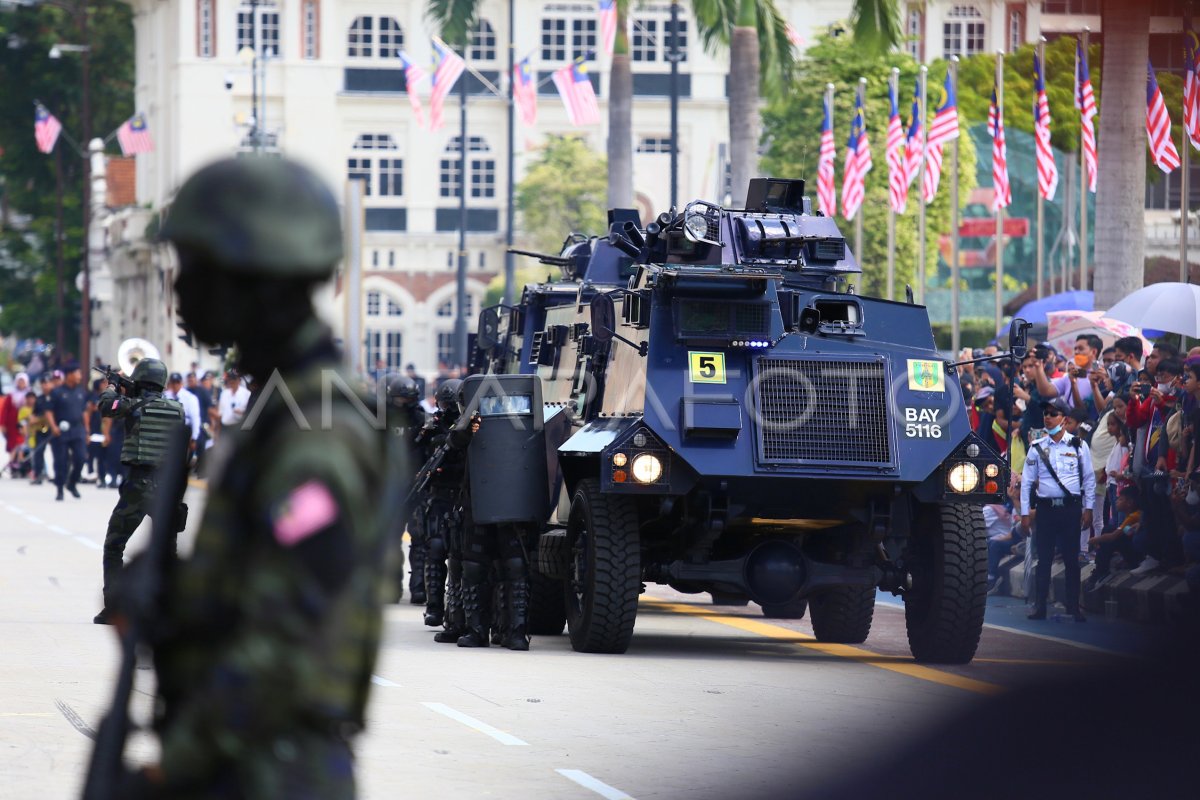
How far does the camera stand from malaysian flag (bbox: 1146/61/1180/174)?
2788 centimetres

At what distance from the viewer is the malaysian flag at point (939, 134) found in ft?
119

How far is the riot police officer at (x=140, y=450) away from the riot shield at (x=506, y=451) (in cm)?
196

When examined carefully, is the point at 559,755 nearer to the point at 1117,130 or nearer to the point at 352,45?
the point at 1117,130

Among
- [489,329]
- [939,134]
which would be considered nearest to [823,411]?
[489,329]

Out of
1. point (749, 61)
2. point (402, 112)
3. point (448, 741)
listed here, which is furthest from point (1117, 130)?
point (402, 112)

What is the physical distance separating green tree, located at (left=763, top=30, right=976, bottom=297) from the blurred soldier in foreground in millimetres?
56095

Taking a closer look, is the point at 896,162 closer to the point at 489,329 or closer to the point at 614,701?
the point at 489,329

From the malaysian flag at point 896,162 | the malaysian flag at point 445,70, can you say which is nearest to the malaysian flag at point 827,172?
the malaysian flag at point 896,162

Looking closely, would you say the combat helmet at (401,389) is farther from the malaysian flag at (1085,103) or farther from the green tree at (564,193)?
the green tree at (564,193)

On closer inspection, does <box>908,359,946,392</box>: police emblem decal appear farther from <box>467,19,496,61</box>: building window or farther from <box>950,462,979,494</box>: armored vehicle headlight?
<box>467,19,496,61</box>: building window

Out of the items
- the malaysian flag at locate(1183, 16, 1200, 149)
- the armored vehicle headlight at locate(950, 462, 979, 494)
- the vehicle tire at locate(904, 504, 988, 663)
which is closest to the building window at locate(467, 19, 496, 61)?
the malaysian flag at locate(1183, 16, 1200, 149)

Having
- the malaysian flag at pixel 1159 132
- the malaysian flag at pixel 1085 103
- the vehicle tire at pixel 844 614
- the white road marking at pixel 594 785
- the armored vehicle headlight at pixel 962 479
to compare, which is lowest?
the vehicle tire at pixel 844 614

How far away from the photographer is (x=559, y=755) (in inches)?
401

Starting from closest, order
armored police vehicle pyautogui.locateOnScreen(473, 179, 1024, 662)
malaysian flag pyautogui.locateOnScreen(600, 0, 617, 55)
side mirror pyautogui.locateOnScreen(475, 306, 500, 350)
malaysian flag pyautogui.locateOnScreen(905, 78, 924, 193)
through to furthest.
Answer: armored police vehicle pyautogui.locateOnScreen(473, 179, 1024, 662) < side mirror pyautogui.locateOnScreen(475, 306, 500, 350) < malaysian flag pyautogui.locateOnScreen(600, 0, 617, 55) < malaysian flag pyautogui.locateOnScreen(905, 78, 924, 193)
